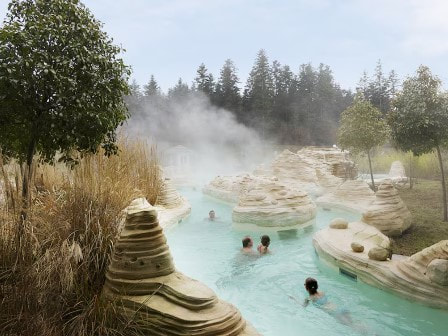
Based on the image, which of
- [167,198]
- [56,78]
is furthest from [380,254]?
[167,198]

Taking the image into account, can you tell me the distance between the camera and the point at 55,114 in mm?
3445

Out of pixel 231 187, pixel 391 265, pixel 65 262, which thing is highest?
pixel 65 262

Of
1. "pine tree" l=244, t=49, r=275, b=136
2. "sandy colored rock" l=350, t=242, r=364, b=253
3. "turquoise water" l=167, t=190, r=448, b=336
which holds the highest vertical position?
"pine tree" l=244, t=49, r=275, b=136

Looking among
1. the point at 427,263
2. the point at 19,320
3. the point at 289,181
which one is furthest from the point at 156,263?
the point at 289,181

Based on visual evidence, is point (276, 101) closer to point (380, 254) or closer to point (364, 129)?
point (364, 129)

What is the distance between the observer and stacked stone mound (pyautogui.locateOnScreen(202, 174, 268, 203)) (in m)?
14.1

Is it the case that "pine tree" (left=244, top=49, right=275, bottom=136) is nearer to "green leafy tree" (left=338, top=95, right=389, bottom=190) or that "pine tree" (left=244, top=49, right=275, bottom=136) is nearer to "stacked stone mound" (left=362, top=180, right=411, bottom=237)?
"green leafy tree" (left=338, top=95, right=389, bottom=190)

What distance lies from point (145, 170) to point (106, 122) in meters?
5.87

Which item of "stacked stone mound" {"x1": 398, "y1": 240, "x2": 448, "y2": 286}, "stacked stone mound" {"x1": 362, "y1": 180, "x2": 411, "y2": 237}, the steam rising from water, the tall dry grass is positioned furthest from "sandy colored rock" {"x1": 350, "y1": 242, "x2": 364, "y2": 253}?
the steam rising from water

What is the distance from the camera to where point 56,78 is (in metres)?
3.33

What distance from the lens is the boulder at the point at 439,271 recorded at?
15.3 feet

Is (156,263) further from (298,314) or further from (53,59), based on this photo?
(298,314)

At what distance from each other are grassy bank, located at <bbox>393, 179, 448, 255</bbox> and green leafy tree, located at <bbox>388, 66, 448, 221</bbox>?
0.57 metres

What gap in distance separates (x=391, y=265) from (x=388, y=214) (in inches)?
112
